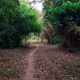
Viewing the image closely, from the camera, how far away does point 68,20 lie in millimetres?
27938

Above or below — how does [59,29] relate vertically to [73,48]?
above

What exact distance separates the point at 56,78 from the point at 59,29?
59.2 ft

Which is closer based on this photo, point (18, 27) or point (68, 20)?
point (68, 20)

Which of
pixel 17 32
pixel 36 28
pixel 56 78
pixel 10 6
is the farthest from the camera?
pixel 36 28

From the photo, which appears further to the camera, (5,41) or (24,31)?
(24,31)

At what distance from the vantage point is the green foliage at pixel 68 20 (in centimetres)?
2755

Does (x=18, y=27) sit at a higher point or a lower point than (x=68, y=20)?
lower

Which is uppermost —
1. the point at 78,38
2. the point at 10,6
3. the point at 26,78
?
the point at 10,6

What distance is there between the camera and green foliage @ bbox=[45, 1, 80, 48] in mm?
27547

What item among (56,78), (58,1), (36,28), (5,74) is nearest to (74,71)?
(56,78)

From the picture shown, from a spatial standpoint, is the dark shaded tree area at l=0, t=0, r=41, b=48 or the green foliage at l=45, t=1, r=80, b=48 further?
the dark shaded tree area at l=0, t=0, r=41, b=48

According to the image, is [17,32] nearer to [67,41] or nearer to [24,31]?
[24,31]

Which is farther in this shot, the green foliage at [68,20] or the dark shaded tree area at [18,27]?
the dark shaded tree area at [18,27]

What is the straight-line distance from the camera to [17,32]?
124ft
